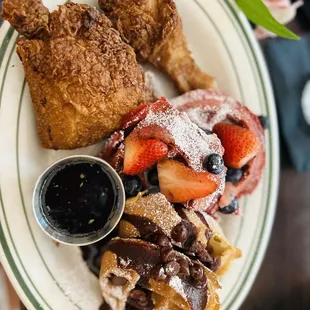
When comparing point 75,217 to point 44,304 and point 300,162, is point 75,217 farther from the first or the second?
point 300,162

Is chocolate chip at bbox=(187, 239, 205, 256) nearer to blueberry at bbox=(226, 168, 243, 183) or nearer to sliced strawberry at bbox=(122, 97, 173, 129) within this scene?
blueberry at bbox=(226, 168, 243, 183)

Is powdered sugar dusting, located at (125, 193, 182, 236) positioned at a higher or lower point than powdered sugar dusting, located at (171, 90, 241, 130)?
lower

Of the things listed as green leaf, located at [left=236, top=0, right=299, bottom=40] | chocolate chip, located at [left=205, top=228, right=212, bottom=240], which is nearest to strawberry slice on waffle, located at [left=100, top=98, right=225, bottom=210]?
chocolate chip, located at [left=205, top=228, right=212, bottom=240]

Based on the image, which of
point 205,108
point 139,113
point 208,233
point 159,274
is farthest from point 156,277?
point 205,108

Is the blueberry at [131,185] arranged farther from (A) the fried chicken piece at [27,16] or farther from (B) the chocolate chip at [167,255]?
(A) the fried chicken piece at [27,16]

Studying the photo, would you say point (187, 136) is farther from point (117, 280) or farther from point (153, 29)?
point (117, 280)
